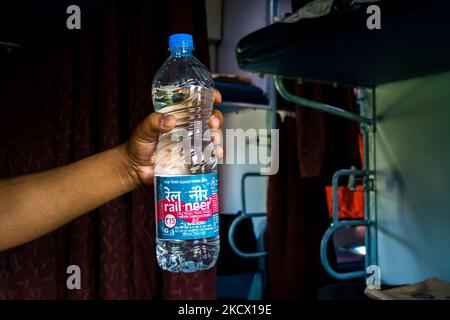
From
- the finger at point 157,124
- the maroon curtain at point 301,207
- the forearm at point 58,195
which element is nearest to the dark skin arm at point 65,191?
the forearm at point 58,195

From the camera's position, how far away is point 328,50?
101 centimetres

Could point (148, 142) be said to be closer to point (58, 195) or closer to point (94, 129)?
point (58, 195)

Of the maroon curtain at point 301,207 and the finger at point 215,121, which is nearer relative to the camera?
the finger at point 215,121

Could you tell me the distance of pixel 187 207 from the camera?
0.67 m

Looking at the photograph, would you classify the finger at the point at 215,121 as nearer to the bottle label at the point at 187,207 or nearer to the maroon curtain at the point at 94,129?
the bottle label at the point at 187,207

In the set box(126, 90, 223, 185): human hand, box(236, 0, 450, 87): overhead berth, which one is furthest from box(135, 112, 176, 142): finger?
box(236, 0, 450, 87): overhead berth

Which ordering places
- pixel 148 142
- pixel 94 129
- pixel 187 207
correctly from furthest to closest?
pixel 94 129
pixel 148 142
pixel 187 207

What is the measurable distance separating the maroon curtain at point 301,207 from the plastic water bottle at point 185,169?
0.81m

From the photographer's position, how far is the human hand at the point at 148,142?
731 millimetres

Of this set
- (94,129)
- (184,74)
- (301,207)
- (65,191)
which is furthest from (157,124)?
(301,207)

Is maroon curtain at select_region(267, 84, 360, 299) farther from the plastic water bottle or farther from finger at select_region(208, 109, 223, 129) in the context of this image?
finger at select_region(208, 109, 223, 129)

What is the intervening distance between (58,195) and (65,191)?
2 centimetres

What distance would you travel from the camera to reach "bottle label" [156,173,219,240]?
676 millimetres

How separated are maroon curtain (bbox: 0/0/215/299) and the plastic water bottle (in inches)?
3.6
